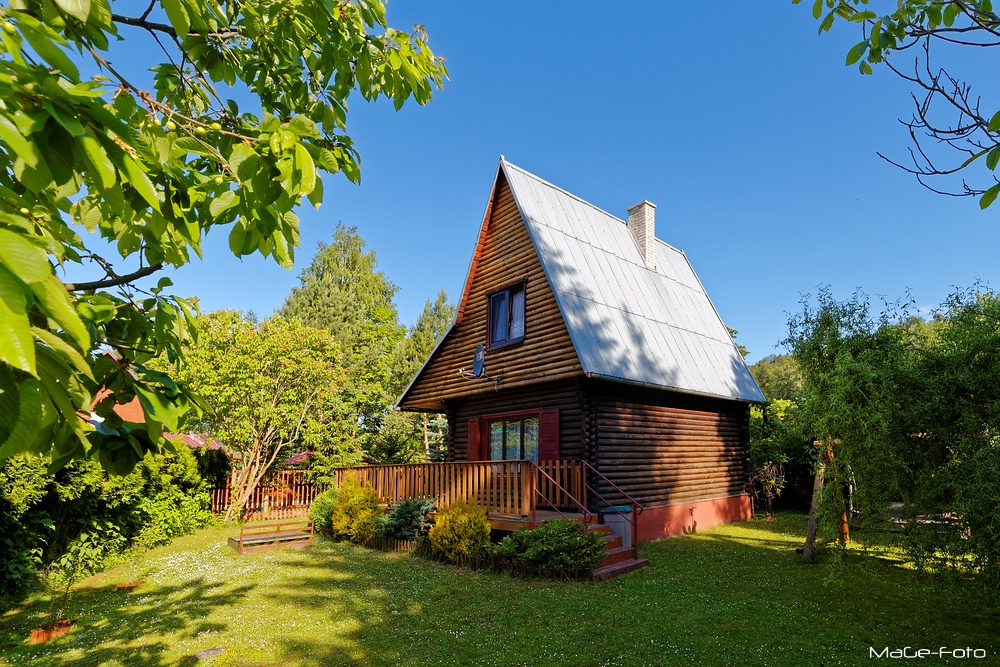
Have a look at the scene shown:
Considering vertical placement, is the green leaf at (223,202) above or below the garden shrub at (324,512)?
above

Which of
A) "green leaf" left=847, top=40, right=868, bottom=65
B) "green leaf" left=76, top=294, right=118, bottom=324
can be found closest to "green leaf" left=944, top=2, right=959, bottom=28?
"green leaf" left=847, top=40, right=868, bottom=65

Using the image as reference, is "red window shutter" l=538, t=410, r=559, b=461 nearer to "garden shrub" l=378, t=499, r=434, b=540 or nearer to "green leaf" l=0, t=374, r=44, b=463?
"garden shrub" l=378, t=499, r=434, b=540

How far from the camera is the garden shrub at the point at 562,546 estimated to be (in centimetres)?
986

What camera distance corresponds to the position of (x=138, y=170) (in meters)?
1.58

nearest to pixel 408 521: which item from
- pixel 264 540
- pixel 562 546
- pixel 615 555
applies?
pixel 264 540

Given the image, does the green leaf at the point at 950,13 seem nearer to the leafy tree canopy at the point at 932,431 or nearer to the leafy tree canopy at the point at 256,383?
the leafy tree canopy at the point at 932,431

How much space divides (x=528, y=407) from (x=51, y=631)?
10.2 m

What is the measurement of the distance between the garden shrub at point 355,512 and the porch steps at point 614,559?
5966mm

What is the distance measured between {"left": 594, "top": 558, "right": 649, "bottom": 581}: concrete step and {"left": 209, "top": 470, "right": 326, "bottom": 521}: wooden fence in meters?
15.2

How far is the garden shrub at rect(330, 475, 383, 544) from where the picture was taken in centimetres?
1432

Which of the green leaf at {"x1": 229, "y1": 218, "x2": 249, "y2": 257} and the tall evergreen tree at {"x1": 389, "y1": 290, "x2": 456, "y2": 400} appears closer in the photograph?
the green leaf at {"x1": 229, "y1": 218, "x2": 249, "y2": 257}

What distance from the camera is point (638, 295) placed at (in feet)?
54.6

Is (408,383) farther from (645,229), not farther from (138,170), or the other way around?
(138,170)

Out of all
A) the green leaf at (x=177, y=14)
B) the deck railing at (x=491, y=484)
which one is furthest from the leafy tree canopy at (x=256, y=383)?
the green leaf at (x=177, y=14)
